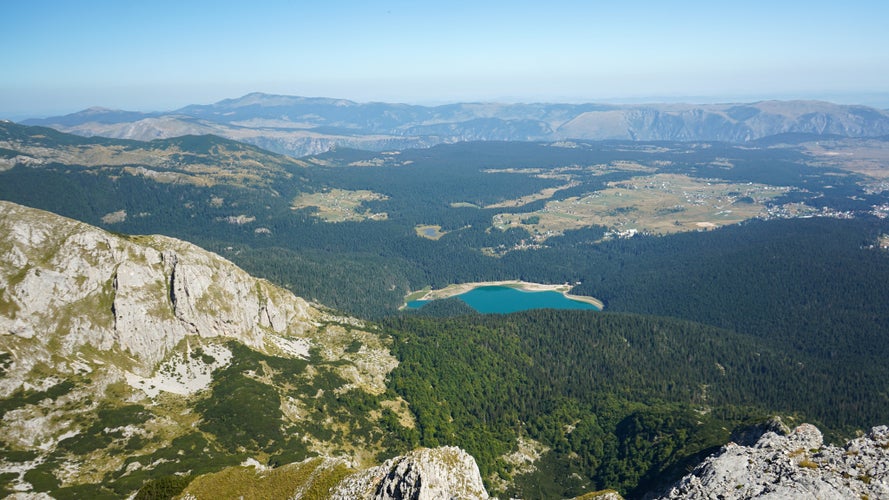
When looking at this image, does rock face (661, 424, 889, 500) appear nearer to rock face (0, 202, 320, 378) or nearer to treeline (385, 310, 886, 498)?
treeline (385, 310, 886, 498)

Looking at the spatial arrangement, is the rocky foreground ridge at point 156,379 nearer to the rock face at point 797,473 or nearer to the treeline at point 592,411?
the treeline at point 592,411

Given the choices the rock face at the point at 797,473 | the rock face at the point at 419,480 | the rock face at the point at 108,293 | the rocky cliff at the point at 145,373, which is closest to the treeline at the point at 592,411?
the rocky cliff at the point at 145,373

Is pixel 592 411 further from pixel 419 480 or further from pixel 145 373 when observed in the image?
pixel 145 373

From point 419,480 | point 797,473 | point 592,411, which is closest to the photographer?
point 797,473

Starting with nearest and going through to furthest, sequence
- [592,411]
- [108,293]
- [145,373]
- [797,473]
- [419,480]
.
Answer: [797,473]
[419,480]
[145,373]
[108,293]
[592,411]

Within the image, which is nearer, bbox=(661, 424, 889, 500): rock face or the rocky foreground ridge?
bbox=(661, 424, 889, 500): rock face

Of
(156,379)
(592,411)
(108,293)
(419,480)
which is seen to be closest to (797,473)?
(419,480)

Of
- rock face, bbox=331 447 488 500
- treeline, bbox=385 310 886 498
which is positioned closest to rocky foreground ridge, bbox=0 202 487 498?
rock face, bbox=331 447 488 500
